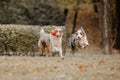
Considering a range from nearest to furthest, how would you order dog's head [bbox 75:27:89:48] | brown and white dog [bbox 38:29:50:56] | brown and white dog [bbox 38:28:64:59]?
brown and white dog [bbox 38:28:64:59] → brown and white dog [bbox 38:29:50:56] → dog's head [bbox 75:27:89:48]

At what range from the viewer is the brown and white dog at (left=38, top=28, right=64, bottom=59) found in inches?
984

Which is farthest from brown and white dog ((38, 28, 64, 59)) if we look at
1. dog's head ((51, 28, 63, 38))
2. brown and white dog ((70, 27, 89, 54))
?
brown and white dog ((70, 27, 89, 54))

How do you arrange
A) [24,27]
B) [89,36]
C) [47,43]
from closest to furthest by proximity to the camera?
[47,43]
[24,27]
[89,36]

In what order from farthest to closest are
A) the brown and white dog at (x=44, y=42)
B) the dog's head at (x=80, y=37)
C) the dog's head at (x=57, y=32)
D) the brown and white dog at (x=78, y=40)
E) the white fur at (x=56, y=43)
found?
the brown and white dog at (x=78, y=40) < the dog's head at (x=80, y=37) < the brown and white dog at (x=44, y=42) < the white fur at (x=56, y=43) < the dog's head at (x=57, y=32)

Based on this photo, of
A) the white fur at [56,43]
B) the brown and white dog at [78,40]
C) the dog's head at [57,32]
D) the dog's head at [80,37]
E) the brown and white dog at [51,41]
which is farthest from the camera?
the brown and white dog at [78,40]

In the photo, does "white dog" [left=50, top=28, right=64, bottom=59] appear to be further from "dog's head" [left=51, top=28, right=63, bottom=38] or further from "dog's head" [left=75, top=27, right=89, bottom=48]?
"dog's head" [left=75, top=27, right=89, bottom=48]

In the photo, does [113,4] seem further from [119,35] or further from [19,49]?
[19,49]

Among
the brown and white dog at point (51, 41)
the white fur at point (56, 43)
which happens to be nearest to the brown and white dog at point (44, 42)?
the brown and white dog at point (51, 41)

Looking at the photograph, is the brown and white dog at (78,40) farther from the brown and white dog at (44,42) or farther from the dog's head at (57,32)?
the dog's head at (57,32)

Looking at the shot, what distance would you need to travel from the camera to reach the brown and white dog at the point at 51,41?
25.0m

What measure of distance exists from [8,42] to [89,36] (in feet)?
81.3

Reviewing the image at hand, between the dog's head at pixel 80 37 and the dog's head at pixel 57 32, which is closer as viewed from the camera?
the dog's head at pixel 57 32

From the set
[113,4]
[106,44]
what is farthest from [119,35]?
[106,44]

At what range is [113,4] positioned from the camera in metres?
46.6
